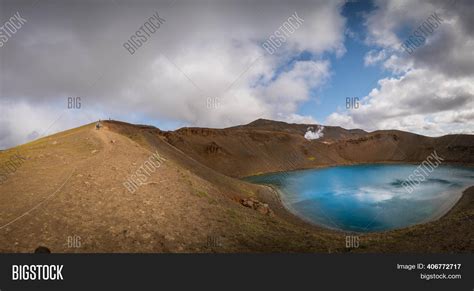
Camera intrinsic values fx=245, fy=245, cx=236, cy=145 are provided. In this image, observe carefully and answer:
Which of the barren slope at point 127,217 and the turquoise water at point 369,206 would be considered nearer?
the barren slope at point 127,217

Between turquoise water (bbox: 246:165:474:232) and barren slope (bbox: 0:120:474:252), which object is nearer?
barren slope (bbox: 0:120:474:252)

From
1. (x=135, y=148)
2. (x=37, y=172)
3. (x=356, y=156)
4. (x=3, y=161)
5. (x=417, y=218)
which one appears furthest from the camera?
(x=356, y=156)

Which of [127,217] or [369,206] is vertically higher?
[127,217]

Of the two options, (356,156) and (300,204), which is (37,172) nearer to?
(300,204)

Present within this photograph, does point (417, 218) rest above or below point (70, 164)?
below

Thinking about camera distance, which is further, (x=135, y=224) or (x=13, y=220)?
(x=135, y=224)

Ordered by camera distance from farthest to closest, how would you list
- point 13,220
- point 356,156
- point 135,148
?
point 356,156, point 135,148, point 13,220

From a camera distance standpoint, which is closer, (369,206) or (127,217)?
(127,217)

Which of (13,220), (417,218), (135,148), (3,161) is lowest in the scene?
(417,218)

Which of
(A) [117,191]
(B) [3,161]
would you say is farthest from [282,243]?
(B) [3,161]

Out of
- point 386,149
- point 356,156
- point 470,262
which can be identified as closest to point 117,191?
point 470,262
